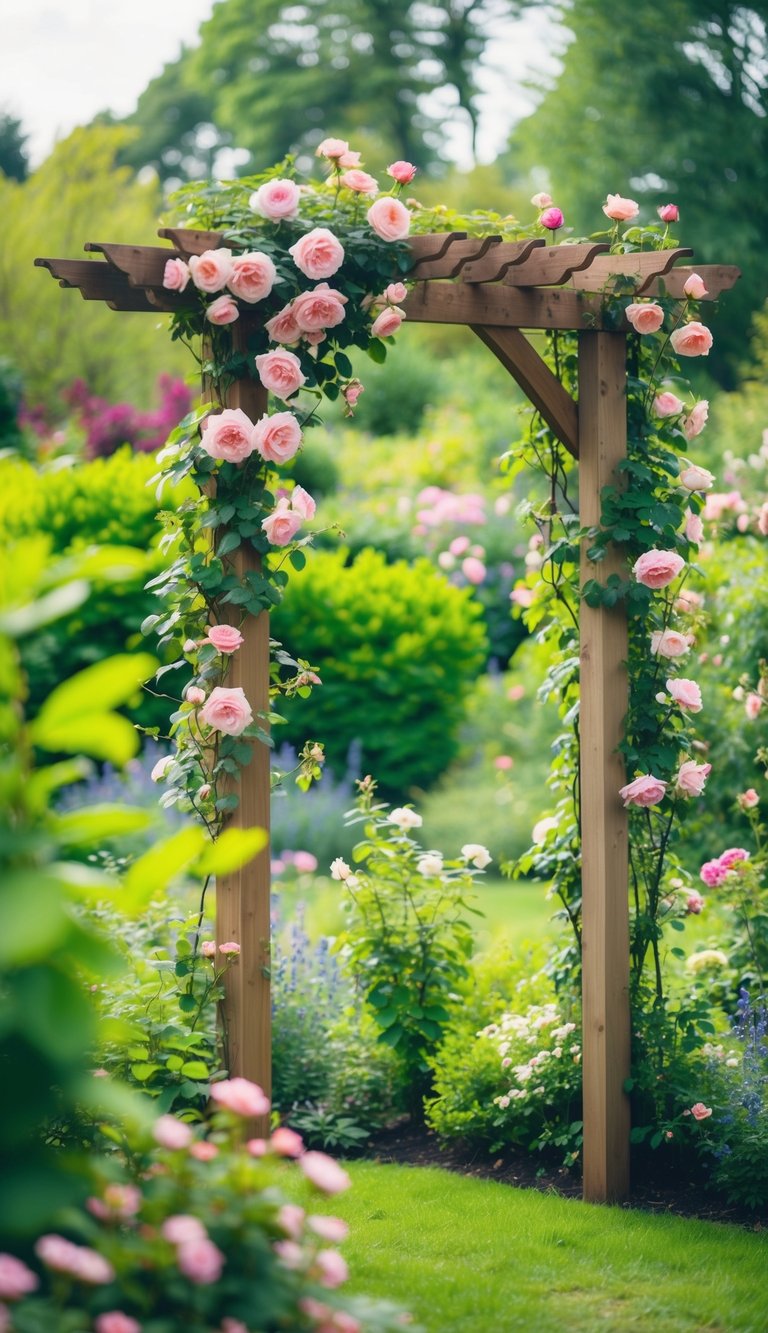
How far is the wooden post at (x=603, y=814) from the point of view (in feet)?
11.3

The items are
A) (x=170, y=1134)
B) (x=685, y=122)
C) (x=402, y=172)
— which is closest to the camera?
(x=170, y=1134)

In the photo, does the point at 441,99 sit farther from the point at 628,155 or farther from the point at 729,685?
the point at 729,685

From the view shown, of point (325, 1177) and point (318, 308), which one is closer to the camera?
point (325, 1177)

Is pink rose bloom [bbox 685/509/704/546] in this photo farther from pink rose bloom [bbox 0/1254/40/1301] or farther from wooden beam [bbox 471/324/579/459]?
pink rose bloom [bbox 0/1254/40/1301]

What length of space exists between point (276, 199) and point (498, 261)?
1.80 ft

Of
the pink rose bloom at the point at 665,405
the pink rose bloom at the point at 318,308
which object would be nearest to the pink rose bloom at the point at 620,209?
the pink rose bloom at the point at 665,405

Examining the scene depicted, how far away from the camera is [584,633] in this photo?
360 centimetres

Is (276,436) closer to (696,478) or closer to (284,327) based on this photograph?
(284,327)

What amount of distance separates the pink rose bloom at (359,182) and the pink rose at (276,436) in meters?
0.59

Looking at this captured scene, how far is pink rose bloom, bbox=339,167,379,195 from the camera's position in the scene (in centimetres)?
320

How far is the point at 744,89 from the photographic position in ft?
47.1

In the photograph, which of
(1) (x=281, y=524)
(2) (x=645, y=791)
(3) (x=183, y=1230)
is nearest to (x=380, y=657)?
(2) (x=645, y=791)

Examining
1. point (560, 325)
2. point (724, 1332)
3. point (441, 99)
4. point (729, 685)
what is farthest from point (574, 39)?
point (724, 1332)

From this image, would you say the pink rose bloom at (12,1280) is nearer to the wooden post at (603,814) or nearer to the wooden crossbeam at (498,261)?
the wooden post at (603,814)
